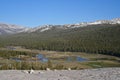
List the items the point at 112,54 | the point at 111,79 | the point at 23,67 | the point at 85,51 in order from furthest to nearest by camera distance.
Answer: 1. the point at 85,51
2. the point at 112,54
3. the point at 23,67
4. the point at 111,79

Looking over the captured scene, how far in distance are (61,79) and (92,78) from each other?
12.1 ft

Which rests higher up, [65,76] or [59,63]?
[65,76]

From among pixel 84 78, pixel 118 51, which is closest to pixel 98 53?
pixel 118 51

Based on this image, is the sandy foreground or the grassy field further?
the grassy field

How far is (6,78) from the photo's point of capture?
3428 centimetres

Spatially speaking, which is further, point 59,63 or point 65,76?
point 59,63

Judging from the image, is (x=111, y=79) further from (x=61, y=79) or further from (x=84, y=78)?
(x=61, y=79)

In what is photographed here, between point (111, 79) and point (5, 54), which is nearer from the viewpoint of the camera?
point (111, 79)

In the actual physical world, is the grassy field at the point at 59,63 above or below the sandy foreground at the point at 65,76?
below

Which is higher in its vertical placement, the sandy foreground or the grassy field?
the sandy foreground

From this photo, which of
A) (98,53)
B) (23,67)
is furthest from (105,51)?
(23,67)

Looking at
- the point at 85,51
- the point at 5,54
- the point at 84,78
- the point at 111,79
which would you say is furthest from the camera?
the point at 85,51

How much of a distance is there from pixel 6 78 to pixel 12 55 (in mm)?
112466

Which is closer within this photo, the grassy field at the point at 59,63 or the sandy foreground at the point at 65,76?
the sandy foreground at the point at 65,76
